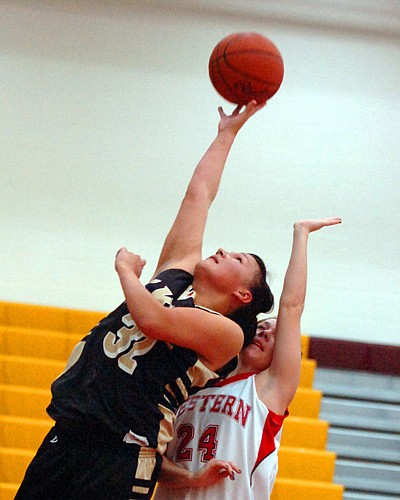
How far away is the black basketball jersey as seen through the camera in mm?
2277

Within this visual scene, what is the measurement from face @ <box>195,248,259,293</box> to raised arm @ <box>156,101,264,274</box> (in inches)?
5.6

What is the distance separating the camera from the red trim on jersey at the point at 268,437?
101 inches

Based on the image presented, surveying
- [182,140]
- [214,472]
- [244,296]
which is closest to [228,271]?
[244,296]

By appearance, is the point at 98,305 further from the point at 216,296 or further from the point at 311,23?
the point at 216,296

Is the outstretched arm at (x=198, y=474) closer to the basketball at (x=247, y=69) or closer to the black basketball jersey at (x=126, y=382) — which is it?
the black basketball jersey at (x=126, y=382)

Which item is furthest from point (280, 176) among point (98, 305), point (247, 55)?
point (247, 55)

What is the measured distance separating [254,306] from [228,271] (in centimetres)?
17

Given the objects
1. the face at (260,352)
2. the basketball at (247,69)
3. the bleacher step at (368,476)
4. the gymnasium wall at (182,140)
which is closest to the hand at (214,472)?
the face at (260,352)

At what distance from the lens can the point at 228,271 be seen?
2.53 m

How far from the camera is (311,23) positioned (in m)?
6.28

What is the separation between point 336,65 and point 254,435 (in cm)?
435

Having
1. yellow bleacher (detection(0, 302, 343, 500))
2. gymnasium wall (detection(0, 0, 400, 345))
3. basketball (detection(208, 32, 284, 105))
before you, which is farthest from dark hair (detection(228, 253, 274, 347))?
gymnasium wall (detection(0, 0, 400, 345))

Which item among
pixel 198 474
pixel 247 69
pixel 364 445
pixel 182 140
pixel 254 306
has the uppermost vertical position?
pixel 247 69

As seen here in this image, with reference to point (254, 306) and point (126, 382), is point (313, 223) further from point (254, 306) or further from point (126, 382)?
point (126, 382)
